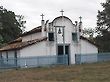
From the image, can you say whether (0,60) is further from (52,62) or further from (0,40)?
(0,40)

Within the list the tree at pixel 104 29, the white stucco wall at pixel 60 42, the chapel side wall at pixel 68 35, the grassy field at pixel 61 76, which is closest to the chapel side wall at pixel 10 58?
the white stucco wall at pixel 60 42

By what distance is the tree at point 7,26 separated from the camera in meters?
68.2

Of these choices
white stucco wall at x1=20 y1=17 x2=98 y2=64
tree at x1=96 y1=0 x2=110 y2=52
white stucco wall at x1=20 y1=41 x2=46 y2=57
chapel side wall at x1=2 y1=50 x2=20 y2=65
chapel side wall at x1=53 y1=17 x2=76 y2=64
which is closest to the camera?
chapel side wall at x1=2 y1=50 x2=20 y2=65

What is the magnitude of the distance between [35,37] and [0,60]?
8.54 m

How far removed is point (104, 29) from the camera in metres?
59.8

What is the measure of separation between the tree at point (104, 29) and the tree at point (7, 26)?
1804cm

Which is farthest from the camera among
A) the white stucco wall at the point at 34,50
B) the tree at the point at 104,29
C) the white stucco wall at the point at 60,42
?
the tree at the point at 104,29

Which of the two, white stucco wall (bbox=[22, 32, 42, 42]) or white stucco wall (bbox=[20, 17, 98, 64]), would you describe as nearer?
white stucco wall (bbox=[20, 17, 98, 64])

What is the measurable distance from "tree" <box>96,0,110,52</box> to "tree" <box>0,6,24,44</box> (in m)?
18.0

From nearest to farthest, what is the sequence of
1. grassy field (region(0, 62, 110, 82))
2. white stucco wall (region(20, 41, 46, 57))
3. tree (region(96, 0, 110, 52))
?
grassy field (region(0, 62, 110, 82)), white stucco wall (region(20, 41, 46, 57)), tree (region(96, 0, 110, 52))

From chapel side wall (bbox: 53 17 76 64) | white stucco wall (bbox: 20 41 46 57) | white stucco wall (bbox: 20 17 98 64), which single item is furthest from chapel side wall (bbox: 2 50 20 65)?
chapel side wall (bbox: 53 17 76 64)

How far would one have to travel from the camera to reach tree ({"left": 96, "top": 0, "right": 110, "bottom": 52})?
58906mm

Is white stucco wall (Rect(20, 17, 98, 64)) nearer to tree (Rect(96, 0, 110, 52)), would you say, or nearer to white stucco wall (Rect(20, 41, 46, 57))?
white stucco wall (Rect(20, 41, 46, 57))

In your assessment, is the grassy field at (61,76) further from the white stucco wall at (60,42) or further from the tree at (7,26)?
the tree at (7,26)
